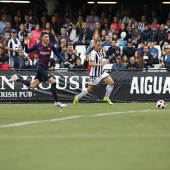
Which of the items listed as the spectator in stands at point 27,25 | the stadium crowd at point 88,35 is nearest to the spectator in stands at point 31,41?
the stadium crowd at point 88,35

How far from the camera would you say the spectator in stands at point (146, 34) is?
2956 cm

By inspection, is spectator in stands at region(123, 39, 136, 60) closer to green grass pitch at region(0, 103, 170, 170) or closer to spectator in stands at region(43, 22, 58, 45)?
spectator in stands at region(43, 22, 58, 45)

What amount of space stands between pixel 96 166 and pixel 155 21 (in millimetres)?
22671

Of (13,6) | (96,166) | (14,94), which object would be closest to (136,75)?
(14,94)

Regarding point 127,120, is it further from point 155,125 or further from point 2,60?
point 2,60

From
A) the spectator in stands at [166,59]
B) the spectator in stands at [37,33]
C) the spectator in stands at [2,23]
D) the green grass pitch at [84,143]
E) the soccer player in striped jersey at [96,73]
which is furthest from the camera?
the spectator in stands at [2,23]

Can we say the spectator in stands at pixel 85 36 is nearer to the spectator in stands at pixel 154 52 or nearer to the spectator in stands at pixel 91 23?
the spectator in stands at pixel 91 23

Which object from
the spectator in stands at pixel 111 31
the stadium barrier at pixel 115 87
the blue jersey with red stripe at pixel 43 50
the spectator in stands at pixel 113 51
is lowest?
the stadium barrier at pixel 115 87

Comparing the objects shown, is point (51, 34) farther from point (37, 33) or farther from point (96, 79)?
point (96, 79)

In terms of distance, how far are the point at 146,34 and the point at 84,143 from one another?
20030 millimetres

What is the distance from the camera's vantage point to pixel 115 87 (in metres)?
25.2

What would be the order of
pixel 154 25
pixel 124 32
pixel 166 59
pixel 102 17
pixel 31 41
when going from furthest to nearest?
pixel 102 17 → pixel 154 25 → pixel 124 32 → pixel 31 41 → pixel 166 59

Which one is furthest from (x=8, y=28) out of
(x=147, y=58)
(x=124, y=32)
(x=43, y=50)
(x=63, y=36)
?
(x=43, y=50)

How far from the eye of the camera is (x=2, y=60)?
26781 mm
